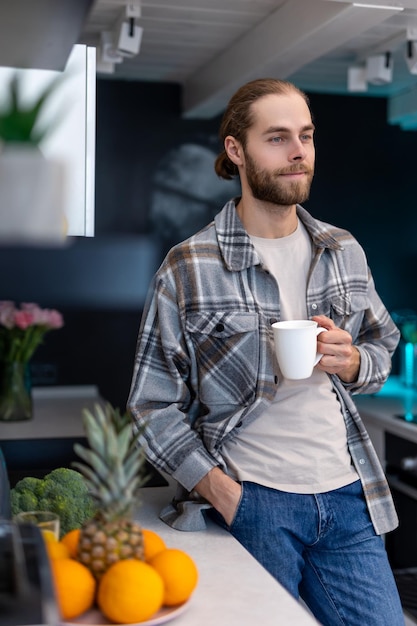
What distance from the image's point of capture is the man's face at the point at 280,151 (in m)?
1.85

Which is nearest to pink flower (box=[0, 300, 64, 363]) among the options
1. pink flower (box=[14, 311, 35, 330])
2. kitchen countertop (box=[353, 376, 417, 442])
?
pink flower (box=[14, 311, 35, 330])

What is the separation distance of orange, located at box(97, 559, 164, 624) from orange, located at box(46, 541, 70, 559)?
83mm

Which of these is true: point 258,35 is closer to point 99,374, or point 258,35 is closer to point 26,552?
point 99,374

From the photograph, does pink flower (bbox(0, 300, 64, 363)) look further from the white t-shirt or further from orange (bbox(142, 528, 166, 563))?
orange (bbox(142, 528, 166, 563))

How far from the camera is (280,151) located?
187 cm

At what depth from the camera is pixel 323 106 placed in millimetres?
4379

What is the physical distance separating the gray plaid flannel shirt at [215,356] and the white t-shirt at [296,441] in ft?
0.10

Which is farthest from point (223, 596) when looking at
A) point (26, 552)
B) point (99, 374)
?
point (99, 374)

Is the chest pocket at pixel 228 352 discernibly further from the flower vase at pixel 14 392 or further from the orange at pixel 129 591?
the flower vase at pixel 14 392

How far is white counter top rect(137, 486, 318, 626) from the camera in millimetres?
1196

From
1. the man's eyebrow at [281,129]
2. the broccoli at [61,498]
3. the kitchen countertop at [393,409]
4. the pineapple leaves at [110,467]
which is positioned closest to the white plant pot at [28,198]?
the pineapple leaves at [110,467]

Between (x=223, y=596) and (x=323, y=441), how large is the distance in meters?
0.58

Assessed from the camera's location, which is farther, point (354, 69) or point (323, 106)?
point (323, 106)

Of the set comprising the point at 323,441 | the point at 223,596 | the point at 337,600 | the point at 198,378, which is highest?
the point at 198,378
